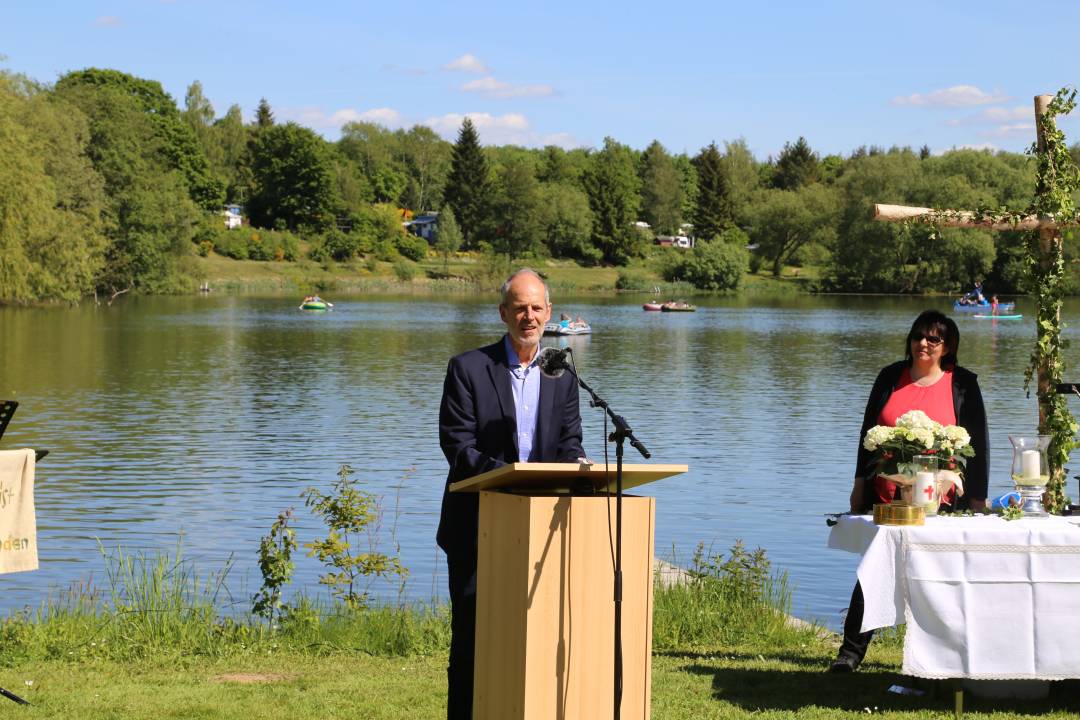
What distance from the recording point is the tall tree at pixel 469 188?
451 feet

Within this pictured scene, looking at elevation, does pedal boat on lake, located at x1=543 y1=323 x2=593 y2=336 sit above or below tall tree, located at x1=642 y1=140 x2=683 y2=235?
below

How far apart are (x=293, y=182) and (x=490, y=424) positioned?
124275mm

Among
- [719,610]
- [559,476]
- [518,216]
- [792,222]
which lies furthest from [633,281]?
[559,476]

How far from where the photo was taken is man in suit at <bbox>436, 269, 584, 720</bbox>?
5.69m

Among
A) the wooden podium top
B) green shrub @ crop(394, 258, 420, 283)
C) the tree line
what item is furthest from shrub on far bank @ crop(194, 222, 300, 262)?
the wooden podium top

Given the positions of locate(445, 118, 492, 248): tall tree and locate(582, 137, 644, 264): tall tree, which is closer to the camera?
locate(582, 137, 644, 264): tall tree

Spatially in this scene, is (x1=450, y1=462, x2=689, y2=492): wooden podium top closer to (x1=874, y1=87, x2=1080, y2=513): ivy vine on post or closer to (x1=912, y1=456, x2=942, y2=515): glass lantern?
(x1=912, y1=456, x2=942, y2=515): glass lantern

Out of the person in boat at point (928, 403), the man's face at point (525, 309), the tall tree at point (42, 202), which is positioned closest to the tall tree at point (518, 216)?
the tall tree at point (42, 202)

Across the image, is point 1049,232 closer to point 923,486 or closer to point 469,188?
point 923,486

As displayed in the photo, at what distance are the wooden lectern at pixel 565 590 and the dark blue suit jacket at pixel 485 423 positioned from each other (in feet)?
1.59

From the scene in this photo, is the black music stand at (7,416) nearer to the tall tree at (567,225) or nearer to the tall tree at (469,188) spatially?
the tall tree at (567,225)

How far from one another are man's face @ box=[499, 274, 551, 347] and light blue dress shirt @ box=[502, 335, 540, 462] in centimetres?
12

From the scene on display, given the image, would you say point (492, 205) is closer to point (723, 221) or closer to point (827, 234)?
point (723, 221)

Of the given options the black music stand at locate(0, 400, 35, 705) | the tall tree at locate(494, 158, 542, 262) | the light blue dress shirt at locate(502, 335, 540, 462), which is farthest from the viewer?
the tall tree at locate(494, 158, 542, 262)
